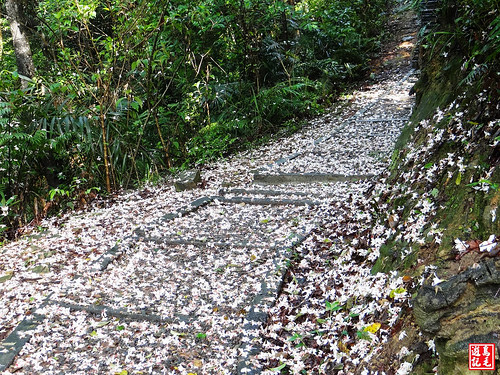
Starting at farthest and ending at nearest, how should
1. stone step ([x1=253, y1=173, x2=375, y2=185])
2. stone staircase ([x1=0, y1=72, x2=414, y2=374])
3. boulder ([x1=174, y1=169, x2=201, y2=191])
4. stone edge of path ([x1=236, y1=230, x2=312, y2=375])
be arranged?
1. boulder ([x1=174, y1=169, x2=201, y2=191])
2. stone step ([x1=253, y1=173, x2=375, y2=185])
3. stone staircase ([x1=0, y1=72, x2=414, y2=374])
4. stone edge of path ([x1=236, y1=230, x2=312, y2=375])

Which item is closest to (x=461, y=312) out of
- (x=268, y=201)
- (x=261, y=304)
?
(x=261, y=304)

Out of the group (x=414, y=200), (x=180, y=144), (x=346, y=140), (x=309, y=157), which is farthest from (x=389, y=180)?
(x=180, y=144)

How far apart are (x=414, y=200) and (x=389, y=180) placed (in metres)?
0.80

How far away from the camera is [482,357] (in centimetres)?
149

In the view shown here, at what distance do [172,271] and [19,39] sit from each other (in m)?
4.46

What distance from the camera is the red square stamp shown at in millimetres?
1475

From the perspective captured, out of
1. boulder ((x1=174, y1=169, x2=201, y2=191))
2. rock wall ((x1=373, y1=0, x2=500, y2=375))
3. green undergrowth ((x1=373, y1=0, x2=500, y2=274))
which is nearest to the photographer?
rock wall ((x1=373, y1=0, x2=500, y2=375))

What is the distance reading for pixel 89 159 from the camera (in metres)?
6.42

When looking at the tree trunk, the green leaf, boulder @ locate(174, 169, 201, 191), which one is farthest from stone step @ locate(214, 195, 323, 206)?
the tree trunk

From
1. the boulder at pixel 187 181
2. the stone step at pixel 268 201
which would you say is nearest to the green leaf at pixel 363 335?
the stone step at pixel 268 201

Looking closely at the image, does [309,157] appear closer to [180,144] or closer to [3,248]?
[180,144]

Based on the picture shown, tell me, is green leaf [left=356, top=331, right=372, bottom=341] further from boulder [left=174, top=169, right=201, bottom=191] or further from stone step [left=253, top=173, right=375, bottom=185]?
boulder [left=174, top=169, right=201, bottom=191]

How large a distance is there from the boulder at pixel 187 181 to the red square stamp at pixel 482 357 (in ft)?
16.8

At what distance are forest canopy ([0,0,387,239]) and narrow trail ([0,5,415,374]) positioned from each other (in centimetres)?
92
